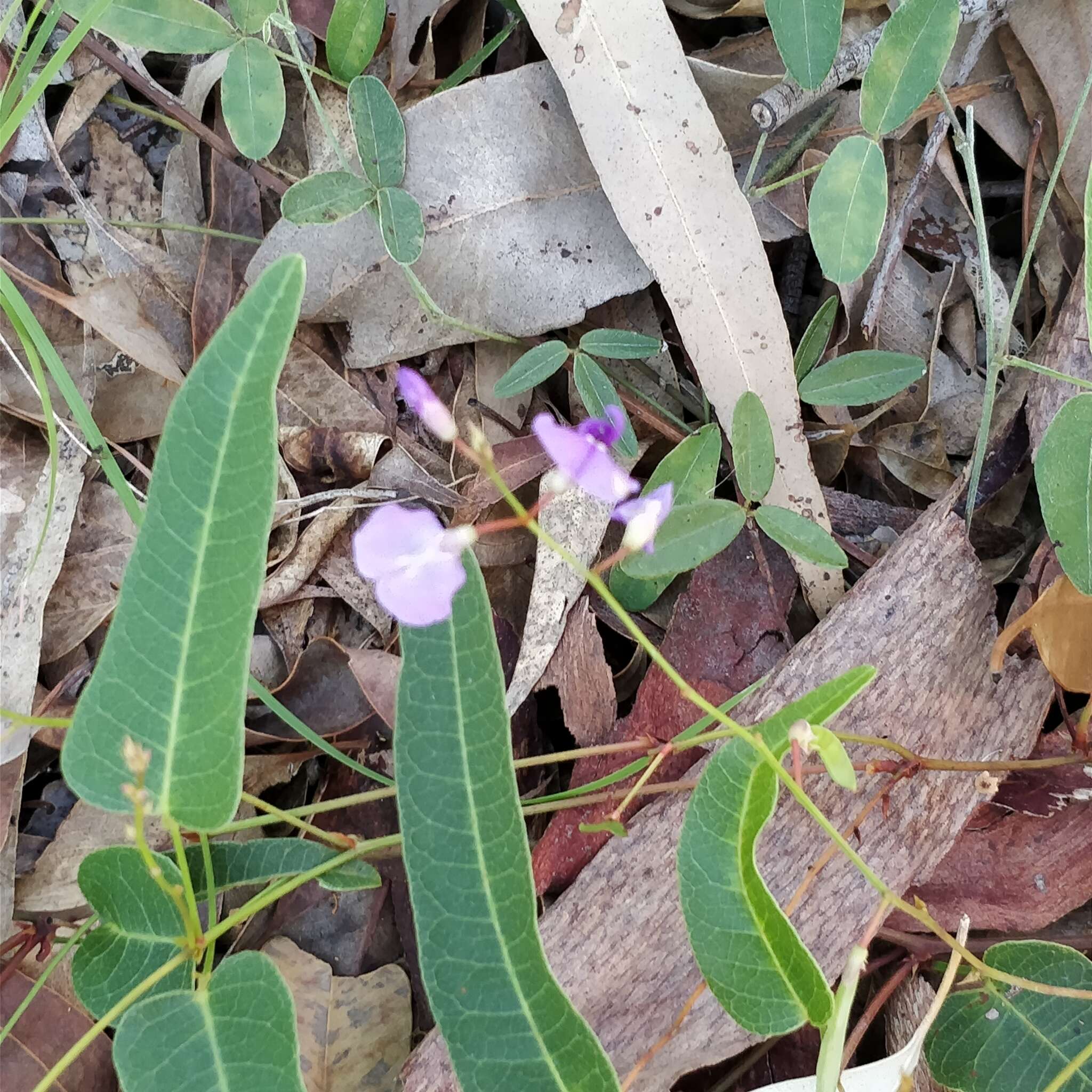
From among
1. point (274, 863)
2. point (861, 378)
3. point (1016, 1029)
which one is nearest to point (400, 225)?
point (861, 378)

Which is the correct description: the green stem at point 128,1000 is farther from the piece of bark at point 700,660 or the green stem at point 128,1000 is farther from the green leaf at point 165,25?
the green leaf at point 165,25

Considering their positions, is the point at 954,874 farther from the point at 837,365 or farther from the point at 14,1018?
the point at 14,1018

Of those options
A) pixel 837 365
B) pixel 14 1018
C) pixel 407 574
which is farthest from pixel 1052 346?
pixel 14 1018

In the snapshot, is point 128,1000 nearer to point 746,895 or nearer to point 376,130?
point 746,895

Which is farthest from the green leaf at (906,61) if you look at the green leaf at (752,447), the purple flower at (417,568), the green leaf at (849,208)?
the purple flower at (417,568)

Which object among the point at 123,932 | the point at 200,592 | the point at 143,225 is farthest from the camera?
the point at 143,225

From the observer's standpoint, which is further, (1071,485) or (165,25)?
(165,25)
